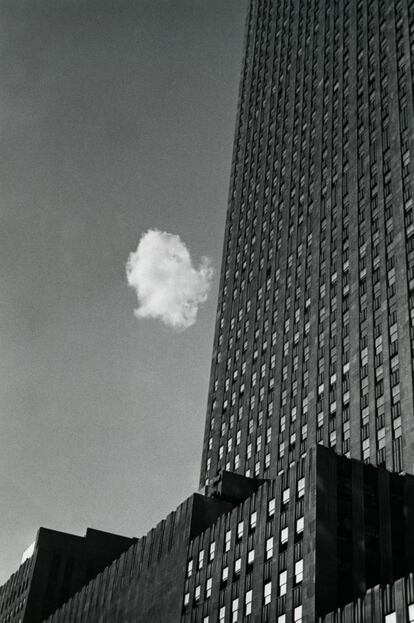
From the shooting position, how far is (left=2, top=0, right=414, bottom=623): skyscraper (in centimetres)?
7331

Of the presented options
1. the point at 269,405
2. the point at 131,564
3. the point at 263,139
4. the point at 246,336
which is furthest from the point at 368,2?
the point at 131,564

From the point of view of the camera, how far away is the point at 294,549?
7225cm

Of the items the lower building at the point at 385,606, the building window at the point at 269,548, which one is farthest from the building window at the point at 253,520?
the lower building at the point at 385,606

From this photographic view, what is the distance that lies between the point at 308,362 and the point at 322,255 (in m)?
17.2

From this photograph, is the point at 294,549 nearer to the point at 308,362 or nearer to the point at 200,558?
the point at 200,558

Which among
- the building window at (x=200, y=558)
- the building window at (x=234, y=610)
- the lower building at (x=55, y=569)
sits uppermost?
the lower building at (x=55, y=569)

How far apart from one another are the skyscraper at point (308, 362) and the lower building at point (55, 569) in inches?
495

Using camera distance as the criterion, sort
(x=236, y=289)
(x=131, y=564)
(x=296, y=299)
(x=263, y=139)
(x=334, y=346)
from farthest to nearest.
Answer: (x=263, y=139) → (x=236, y=289) → (x=296, y=299) → (x=334, y=346) → (x=131, y=564)

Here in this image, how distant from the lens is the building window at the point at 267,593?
2872 inches

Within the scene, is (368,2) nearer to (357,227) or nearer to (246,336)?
(357,227)

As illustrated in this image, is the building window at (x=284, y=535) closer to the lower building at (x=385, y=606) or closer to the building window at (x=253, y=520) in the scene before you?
the building window at (x=253, y=520)

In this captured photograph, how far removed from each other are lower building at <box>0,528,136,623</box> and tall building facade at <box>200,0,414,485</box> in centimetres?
2555

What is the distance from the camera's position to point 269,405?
393ft

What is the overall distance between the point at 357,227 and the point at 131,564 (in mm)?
52621
